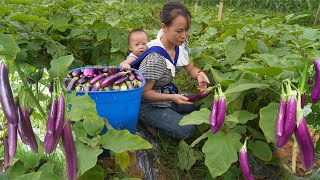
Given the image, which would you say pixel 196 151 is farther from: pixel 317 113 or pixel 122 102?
pixel 317 113

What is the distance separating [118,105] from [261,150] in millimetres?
729

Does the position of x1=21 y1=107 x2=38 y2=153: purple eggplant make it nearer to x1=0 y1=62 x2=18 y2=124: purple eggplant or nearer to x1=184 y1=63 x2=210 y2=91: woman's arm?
x1=0 y1=62 x2=18 y2=124: purple eggplant

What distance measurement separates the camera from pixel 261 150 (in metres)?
2.07

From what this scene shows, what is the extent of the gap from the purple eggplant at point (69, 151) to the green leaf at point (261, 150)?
98 cm

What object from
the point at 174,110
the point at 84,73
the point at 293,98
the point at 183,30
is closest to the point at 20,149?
the point at 84,73

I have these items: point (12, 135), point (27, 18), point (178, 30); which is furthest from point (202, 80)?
point (12, 135)

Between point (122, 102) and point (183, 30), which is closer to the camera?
point (122, 102)

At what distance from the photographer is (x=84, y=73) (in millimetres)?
2365

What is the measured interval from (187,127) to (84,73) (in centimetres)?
63

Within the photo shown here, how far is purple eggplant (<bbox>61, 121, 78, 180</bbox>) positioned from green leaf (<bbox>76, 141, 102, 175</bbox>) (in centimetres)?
15

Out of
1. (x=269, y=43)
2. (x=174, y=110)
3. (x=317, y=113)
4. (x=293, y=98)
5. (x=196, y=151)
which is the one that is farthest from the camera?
(x=174, y=110)

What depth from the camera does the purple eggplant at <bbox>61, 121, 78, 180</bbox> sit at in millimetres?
1325

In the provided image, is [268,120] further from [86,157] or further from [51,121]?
[51,121]

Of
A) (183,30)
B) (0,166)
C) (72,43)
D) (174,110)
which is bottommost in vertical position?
(0,166)
